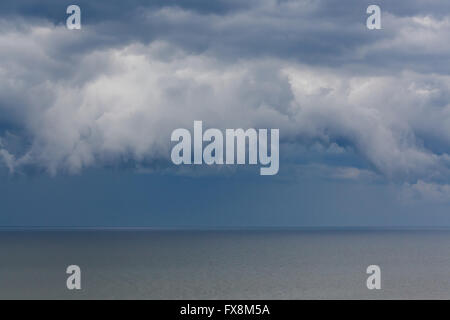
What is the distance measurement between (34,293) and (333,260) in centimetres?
6956

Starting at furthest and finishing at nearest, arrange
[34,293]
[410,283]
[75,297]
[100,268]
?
1. [100,268]
2. [410,283]
3. [34,293]
4. [75,297]

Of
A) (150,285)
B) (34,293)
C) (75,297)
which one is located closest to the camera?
(75,297)

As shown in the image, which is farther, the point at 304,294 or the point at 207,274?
the point at 207,274

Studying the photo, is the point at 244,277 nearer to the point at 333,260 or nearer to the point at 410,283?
the point at 410,283
